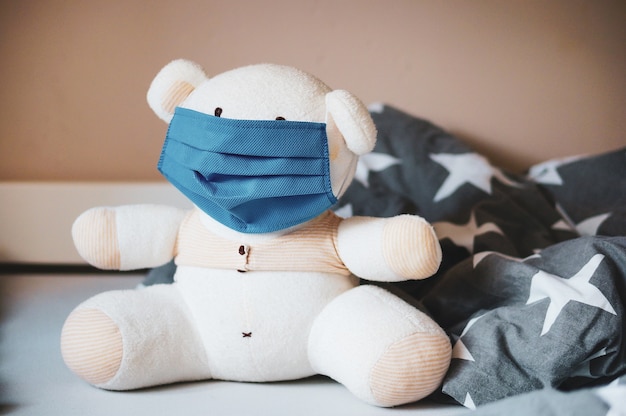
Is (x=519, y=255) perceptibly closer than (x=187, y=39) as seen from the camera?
Yes

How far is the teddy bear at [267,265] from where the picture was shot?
75cm

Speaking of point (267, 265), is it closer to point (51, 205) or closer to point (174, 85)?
point (174, 85)

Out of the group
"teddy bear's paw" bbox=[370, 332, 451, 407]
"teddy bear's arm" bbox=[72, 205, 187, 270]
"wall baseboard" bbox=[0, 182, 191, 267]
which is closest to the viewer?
"teddy bear's paw" bbox=[370, 332, 451, 407]

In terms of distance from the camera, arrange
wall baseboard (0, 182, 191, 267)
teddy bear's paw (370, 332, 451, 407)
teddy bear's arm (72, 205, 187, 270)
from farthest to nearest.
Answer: wall baseboard (0, 182, 191, 267), teddy bear's arm (72, 205, 187, 270), teddy bear's paw (370, 332, 451, 407)

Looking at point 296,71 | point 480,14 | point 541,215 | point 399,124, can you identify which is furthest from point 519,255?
point 480,14

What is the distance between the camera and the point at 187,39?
4.76ft

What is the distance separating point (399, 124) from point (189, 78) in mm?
582

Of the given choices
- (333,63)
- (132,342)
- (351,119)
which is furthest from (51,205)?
(351,119)

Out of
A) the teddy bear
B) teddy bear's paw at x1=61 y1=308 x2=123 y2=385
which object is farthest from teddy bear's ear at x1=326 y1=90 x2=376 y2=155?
teddy bear's paw at x1=61 y1=308 x2=123 y2=385

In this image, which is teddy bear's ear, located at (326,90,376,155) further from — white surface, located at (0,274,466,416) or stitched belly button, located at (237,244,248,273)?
white surface, located at (0,274,466,416)

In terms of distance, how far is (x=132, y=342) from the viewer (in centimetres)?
76

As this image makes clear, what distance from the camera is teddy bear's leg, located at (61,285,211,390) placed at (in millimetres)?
758

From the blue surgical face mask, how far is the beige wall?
720 millimetres

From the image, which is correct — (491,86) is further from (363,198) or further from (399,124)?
(363,198)
